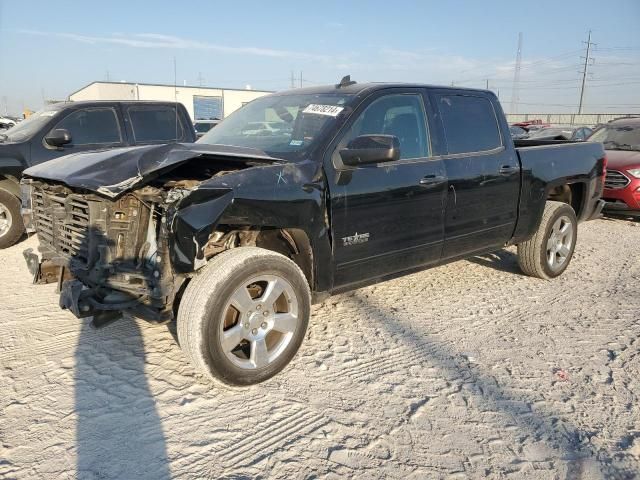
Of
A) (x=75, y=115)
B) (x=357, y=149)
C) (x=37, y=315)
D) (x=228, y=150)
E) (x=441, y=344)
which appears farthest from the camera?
(x=75, y=115)

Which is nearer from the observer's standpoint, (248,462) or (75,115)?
(248,462)

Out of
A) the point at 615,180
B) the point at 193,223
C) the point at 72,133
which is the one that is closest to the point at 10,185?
the point at 72,133

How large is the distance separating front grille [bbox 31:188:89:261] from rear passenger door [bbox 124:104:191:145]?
345cm

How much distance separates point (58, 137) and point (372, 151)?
462 cm

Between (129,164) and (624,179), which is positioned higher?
(129,164)

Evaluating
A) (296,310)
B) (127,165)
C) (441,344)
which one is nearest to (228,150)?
(127,165)

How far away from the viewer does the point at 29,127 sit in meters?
6.43

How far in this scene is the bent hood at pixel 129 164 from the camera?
2.66 m

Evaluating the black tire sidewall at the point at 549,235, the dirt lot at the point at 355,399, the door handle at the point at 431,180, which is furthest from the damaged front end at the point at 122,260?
the black tire sidewall at the point at 549,235

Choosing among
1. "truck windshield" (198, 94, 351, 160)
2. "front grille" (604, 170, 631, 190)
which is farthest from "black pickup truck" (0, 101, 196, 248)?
"front grille" (604, 170, 631, 190)

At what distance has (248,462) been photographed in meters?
2.33

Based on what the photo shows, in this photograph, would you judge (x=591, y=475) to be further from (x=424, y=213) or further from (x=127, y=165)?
(x=127, y=165)

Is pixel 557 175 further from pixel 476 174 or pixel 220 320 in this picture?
pixel 220 320

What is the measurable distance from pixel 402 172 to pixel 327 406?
1.79 m
